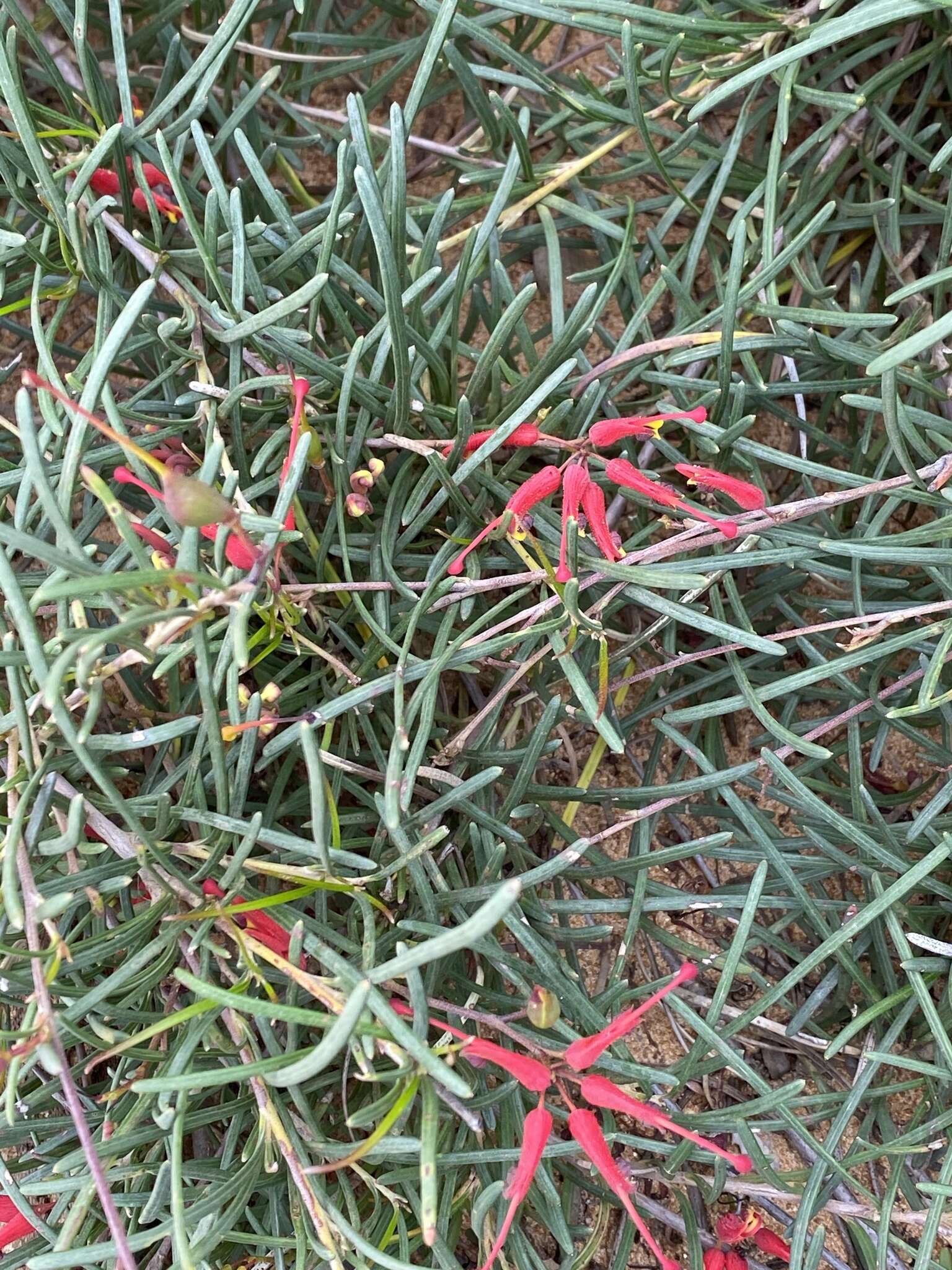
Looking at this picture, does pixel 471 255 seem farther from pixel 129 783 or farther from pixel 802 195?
pixel 129 783

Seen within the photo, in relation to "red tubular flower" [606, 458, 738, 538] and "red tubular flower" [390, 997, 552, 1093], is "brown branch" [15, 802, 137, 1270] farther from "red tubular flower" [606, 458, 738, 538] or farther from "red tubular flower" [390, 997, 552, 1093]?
"red tubular flower" [606, 458, 738, 538]

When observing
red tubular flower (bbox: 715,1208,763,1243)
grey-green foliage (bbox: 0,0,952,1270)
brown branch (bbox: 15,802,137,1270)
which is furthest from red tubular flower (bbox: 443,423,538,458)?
red tubular flower (bbox: 715,1208,763,1243)

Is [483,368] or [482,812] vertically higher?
[483,368]

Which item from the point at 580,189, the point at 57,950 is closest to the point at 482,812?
the point at 57,950

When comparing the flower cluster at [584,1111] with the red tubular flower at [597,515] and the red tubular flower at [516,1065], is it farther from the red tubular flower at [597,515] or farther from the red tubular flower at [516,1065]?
the red tubular flower at [597,515]

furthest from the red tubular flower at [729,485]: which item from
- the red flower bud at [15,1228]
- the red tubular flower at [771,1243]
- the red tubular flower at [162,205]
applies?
the red flower bud at [15,1228]

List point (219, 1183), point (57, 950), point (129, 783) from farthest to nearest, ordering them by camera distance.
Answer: point (129, 783) → point (219, 1183) → point (57, 950)
